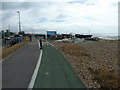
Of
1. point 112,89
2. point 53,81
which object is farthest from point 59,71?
point 112,89

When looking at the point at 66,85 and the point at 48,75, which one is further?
the point at 48,75

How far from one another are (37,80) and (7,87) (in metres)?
1.50

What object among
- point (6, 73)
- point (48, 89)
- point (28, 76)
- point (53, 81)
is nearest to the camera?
point (48, 89)

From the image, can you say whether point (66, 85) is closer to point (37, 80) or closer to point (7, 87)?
point (37, 80)

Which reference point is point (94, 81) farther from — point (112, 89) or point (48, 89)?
point (48, 89)

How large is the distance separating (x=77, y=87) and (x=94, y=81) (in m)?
1.62

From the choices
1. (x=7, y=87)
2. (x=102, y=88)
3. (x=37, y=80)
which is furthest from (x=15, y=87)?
(x=102, y=88)

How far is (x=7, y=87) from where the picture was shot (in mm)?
7914

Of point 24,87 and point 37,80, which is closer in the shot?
point 24,87

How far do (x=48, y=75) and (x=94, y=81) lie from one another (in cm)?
256

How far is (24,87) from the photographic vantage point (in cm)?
766

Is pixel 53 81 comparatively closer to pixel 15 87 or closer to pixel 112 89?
pixel 15 87

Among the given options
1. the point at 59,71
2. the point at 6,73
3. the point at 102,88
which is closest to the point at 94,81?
the point at 102,88

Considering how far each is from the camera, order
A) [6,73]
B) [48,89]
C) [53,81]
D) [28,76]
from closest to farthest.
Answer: [48,89] → [53,81] → [28,76] → [6,73]
